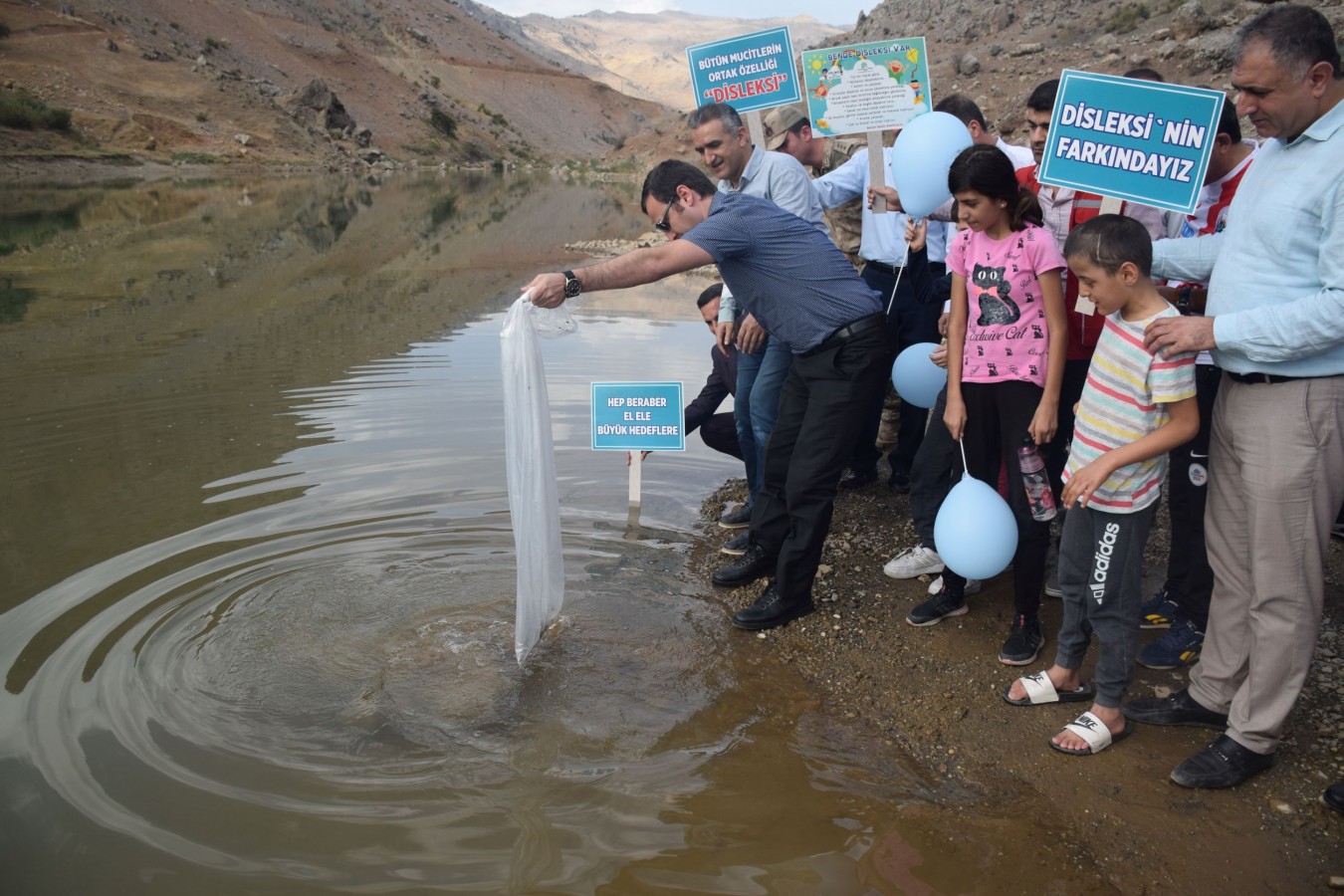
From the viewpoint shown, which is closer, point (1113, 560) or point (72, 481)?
point (1113, 560)

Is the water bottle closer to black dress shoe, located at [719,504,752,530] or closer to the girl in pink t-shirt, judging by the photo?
the girl in pink t-shirt

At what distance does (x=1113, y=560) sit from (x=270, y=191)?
97.3 ft

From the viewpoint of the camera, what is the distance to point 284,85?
5388 centimetres

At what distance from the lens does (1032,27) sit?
30.6 m

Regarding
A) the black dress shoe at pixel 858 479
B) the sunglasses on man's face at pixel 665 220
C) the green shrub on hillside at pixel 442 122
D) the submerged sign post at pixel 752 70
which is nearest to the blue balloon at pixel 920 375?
the black dress shoe at pixel 858 479

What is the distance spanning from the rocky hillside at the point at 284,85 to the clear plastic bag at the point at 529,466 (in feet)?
103

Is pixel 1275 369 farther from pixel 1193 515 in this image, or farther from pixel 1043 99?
pixel 1043 99

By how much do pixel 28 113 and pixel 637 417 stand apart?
107 feet

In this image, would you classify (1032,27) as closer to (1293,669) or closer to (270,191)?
(270,191)

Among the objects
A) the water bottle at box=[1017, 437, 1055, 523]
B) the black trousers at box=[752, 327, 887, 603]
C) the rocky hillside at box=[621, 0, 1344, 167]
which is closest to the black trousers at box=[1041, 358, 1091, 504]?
the water bottle at box=[1017, 437, 1055, 523]

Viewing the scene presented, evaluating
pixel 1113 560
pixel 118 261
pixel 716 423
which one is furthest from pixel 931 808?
pixel 118 261

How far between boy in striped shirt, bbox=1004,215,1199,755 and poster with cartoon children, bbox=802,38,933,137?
2.00 metres

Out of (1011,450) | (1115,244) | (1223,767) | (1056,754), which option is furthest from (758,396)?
(1223,767)

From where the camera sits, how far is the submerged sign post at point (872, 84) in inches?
189
